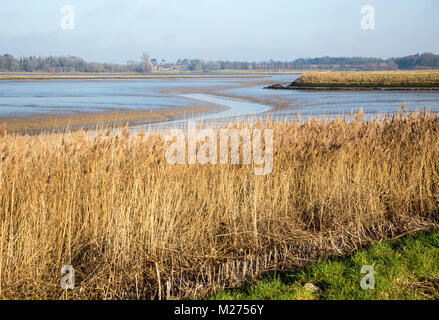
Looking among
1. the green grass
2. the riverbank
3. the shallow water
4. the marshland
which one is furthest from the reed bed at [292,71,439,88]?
the green grass

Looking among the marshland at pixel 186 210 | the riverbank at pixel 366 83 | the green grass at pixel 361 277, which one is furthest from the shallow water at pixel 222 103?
the green grass at pixel 361 277

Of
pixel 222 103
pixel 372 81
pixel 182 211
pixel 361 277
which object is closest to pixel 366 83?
pixel 372 81

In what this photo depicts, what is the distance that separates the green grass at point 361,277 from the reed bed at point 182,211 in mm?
311

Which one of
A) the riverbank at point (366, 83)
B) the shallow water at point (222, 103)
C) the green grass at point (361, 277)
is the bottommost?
the green grass at point (361, 277)

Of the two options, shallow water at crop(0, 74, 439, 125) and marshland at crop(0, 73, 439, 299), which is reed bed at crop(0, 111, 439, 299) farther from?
shallow water at crop(0, 74, 439, 125)

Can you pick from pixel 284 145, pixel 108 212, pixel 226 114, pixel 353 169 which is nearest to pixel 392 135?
pixel 353 169

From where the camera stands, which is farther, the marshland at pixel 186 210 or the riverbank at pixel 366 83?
the riverbank at pixel 366 83

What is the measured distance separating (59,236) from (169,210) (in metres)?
1.25

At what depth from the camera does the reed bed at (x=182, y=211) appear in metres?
4.46

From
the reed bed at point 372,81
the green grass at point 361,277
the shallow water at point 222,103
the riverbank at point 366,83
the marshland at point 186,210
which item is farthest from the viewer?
the reed bed at point 372,81

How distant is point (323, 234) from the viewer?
19.4 ft

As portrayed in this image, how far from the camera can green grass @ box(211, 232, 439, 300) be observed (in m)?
3.87

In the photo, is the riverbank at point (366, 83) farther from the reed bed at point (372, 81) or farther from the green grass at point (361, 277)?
the green grass at point (361, 277)
